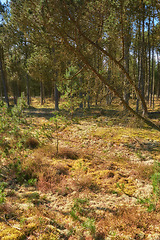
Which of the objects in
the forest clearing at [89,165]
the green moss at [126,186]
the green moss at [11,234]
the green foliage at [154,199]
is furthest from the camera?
the green moss at [126,186]

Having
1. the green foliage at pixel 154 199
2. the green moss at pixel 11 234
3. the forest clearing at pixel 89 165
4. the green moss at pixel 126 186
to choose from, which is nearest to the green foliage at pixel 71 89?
the forest clearing at pixel 89 165

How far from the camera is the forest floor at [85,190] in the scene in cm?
341

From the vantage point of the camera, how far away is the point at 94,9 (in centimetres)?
423

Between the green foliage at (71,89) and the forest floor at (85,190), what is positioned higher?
the green foliage at (71,89)

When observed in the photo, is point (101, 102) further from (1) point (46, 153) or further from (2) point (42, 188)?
(1) point (46, 153)

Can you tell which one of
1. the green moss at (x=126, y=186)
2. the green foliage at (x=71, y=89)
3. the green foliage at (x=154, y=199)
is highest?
the green foliage at (x=71, y=89)

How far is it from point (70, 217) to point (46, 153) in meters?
3.94

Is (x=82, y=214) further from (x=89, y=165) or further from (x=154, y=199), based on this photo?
(x=89, y=165)

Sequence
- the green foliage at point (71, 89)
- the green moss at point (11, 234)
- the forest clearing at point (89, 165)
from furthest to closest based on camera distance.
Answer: the green foliage at point (71, 89) < the forest clearing at point (89, 165) < the green moss at point (11, 234)

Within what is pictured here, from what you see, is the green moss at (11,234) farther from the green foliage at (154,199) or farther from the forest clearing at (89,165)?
the green foliage at (154,199)

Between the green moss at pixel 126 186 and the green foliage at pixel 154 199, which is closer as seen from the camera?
the green foliage at pixel 154 199

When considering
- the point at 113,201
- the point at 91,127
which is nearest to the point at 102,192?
the point at 113,201

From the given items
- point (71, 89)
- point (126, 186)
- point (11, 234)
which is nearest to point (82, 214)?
point (11, 234)

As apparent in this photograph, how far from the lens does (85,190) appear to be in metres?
5.07
